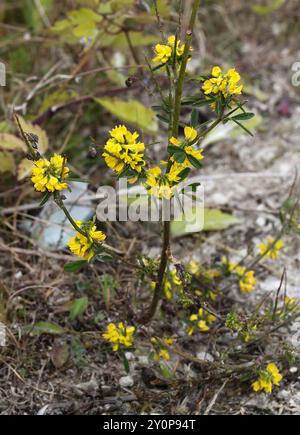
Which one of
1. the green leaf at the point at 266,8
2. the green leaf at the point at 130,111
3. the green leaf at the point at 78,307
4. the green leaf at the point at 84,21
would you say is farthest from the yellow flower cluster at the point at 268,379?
the green leaf at the point at 266,8

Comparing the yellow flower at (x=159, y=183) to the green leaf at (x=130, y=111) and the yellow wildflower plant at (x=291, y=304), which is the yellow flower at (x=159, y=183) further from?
the green leaf at (x=130, y=111)

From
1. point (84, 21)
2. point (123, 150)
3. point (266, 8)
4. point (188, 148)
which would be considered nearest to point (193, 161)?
point (188, 148)

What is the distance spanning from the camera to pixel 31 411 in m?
1.37

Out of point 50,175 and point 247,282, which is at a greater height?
point 50,175

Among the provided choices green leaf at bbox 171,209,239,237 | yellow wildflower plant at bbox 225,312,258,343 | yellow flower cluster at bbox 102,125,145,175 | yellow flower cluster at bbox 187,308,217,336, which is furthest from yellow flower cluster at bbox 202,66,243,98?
green leaf at bbox 171,209,239,237

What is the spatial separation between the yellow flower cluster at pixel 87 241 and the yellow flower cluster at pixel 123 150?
123 mm

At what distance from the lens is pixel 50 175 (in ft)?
3.59

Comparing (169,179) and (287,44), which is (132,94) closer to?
(287,44)

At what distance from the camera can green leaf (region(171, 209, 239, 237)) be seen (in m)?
1.77

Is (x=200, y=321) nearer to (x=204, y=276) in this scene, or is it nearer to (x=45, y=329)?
(x=204, y=276)

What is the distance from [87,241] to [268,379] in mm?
497

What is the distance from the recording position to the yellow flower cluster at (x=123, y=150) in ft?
3.57
